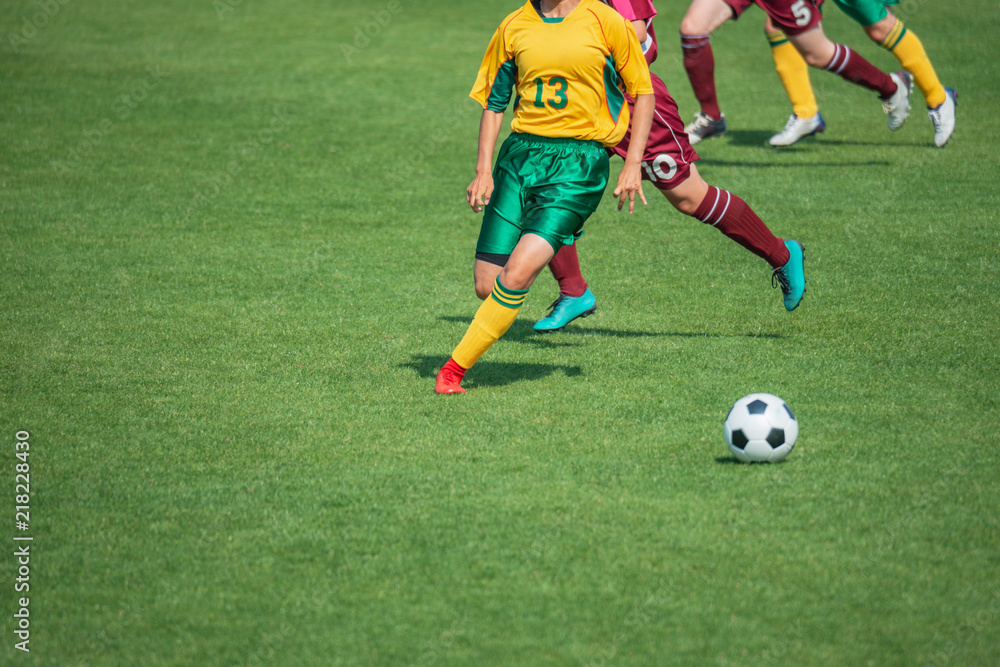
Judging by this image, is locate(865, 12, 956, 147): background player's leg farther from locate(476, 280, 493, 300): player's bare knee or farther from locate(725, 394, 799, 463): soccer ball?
locate(725, 394, 799, 463): soccer ball

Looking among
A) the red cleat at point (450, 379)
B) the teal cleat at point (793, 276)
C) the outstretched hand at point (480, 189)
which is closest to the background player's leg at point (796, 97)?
the teal cleat at point (793, 276)

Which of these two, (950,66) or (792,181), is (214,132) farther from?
(950,66)

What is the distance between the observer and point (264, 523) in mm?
4105

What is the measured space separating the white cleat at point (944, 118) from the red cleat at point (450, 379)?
678 centimetres

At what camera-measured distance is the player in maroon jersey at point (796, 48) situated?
375 inches

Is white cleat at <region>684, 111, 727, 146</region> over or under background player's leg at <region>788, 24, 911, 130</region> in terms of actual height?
under

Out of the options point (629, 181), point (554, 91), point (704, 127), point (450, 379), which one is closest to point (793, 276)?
point (629, 181)

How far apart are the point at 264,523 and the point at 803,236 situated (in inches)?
211

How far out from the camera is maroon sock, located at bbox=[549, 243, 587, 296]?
6434 mm

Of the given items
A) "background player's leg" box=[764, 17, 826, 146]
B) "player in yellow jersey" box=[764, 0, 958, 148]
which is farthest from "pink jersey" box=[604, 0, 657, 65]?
"background player's leg" box=[764, 17, 826, 146]

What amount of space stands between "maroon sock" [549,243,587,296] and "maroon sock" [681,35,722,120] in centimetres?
453

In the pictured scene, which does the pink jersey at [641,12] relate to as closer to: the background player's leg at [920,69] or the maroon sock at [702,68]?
the maroon sock at [702,68]

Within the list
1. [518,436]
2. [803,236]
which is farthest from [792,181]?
[518,436]

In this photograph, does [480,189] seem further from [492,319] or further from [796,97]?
[796,97]
